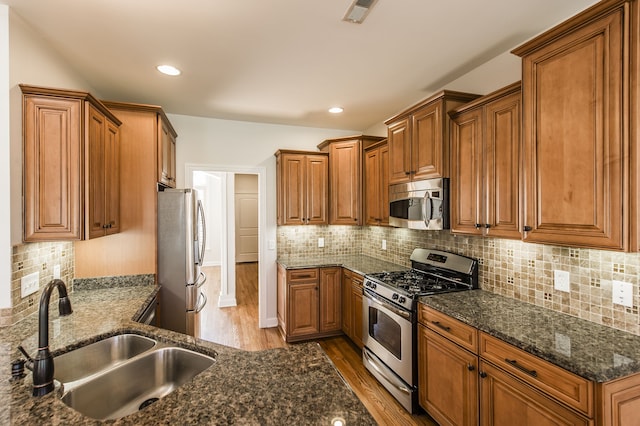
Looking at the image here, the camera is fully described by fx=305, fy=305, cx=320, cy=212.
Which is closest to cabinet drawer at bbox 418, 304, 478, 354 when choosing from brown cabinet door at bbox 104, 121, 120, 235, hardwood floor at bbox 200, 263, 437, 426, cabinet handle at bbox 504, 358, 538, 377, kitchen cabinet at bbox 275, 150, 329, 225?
cabinet handle at bbox 504, 358, 538, 377

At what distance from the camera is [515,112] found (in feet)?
6.29

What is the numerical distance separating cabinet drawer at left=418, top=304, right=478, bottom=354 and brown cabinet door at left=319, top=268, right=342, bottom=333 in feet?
5.00

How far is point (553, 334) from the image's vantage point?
159 centimetres

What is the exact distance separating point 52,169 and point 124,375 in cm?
133

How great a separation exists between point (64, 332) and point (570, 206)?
8.99 ft

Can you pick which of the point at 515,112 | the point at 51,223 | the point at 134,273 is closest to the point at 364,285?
the point at 515,112

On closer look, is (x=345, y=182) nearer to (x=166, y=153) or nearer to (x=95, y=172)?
(x=166, y=153)

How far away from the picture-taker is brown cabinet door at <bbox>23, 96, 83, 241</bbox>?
1.81 metres

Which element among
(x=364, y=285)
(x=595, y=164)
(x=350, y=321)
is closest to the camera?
(x=595, y=164)

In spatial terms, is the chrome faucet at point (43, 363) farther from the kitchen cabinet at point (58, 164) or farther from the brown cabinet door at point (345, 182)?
the brown cabinet door at point (345, 182)

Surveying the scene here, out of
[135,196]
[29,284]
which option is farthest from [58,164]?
[135,196]

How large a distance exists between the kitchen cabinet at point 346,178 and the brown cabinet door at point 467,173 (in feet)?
5.06

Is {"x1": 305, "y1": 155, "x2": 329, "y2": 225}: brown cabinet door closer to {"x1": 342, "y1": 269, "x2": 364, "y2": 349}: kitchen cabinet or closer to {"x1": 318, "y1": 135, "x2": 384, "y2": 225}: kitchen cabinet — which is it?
{"x1": 318, "y1": 135, "x2": 384, "y2": 225}: kitchen cabinet

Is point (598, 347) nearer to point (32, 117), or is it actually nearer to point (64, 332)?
point (64, 332)
